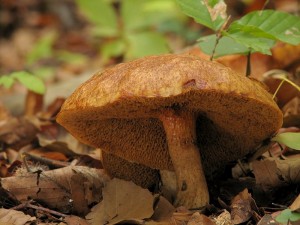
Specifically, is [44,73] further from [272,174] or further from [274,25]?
[272,174]

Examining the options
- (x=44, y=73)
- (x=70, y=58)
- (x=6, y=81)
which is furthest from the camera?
A: (x=70, y=58)

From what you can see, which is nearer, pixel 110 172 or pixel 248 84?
pixel 248 84

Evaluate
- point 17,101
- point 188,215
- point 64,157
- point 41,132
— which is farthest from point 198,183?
point 17,101

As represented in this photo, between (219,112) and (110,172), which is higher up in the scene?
(219,112)

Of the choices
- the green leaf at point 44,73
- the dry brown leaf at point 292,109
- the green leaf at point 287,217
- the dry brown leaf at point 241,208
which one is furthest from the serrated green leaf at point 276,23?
the green leaf at point 44,73

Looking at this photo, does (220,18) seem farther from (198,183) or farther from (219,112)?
(198,183)

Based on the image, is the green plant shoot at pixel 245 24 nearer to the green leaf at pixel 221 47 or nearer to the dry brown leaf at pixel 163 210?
the green leaf at pixel 221 47

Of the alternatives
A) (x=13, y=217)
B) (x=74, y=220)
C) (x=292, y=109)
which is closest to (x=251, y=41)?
(x=292, y=109)

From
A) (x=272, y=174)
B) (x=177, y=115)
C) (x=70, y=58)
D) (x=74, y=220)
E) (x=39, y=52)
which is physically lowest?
(x=70, y=58)
